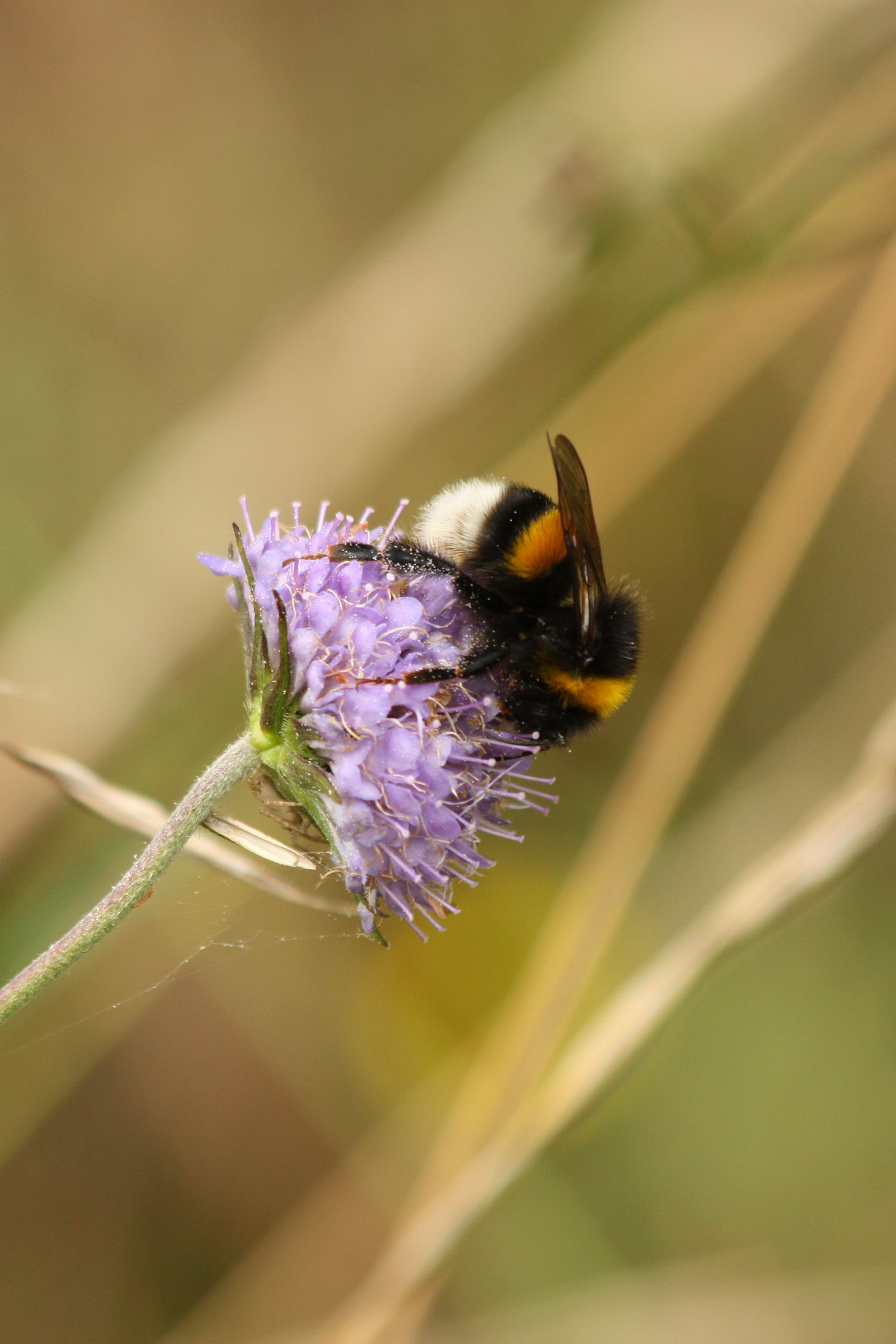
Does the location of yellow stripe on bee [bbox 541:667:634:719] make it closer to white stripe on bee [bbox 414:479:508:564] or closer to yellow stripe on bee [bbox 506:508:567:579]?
yellow stripe on bee [bbox 506:508:567:579]

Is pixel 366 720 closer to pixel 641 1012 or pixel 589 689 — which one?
pixel 589 689

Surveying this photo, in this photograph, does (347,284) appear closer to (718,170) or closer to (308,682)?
(718,170)

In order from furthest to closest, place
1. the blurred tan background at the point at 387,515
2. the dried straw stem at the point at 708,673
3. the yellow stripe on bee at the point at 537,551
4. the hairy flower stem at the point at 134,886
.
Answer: the blurred tan background at the point at 387,515 < the dried straw stem at the point at 708,673 < the yellow stripe on bee at the point at 537,551 < the hairy flower stem at the point at 134,886

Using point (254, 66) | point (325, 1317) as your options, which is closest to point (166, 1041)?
point (325, 1317)

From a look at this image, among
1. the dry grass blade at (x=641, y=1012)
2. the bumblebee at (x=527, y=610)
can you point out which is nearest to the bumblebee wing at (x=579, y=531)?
the bumblebee at (x=527, y=610)

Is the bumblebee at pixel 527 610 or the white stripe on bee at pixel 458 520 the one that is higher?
the white stripe on bee at pixel 458 520

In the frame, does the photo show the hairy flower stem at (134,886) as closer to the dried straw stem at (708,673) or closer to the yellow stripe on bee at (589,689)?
the yellow stripe on bee at (589,689)
